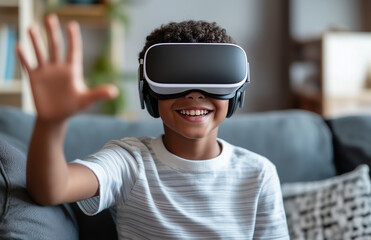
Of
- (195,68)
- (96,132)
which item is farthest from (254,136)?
(195,68)

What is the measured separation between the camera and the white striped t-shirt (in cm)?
81

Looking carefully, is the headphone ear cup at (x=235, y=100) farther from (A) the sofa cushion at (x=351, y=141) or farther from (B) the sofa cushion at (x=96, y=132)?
Result: (A) the sofa cushion at (x=351, y=141)

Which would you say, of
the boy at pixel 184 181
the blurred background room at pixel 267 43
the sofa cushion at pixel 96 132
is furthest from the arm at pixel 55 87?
the blurred background room at pixel 267 43

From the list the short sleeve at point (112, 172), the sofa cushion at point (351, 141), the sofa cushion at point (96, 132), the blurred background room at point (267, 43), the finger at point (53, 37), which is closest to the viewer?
the finger at point (53, 37)

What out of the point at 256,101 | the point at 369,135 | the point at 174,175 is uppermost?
the point at 174,175

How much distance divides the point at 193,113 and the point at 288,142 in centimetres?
63

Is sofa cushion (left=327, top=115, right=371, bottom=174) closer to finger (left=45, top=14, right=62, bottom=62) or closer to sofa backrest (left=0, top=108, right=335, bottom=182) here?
sofa backrest (left=0, top=108, right=335, bottom=182)

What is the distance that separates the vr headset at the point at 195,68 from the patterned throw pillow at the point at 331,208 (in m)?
0.58

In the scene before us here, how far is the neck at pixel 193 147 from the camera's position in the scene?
2.68 ft

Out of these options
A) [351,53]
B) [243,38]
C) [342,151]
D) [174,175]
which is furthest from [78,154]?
[243,38]

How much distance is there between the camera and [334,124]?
56.9 inches

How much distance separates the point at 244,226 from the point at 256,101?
2.78m

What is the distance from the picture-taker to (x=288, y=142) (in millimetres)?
1310

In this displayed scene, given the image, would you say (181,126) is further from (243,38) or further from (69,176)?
(243,38)
